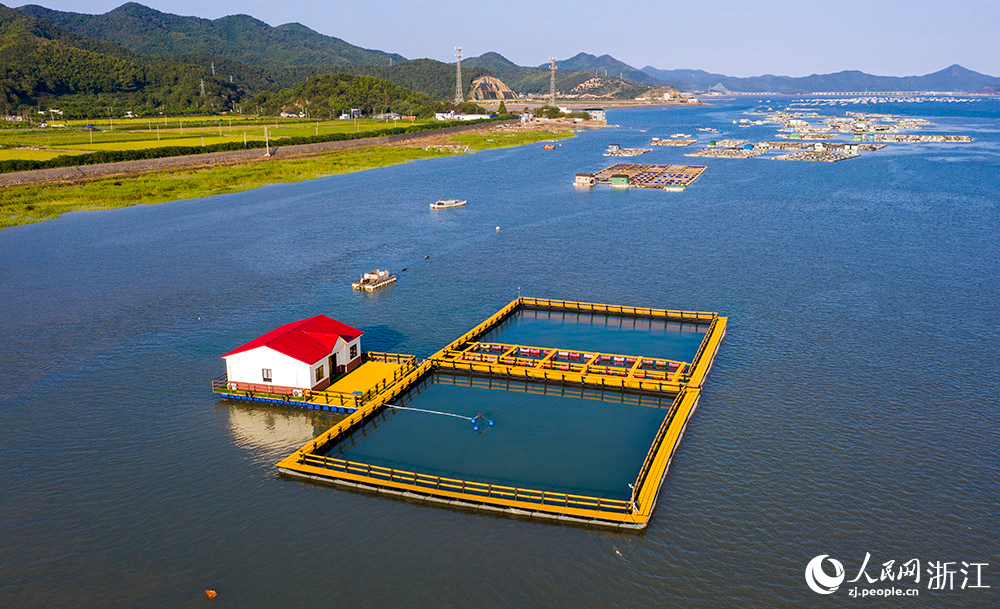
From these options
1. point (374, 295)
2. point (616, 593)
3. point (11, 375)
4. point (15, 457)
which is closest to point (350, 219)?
point (374, 295)

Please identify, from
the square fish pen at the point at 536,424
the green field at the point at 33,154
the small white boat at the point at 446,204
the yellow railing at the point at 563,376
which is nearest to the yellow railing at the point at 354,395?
the square fish pen at the point at 536,424

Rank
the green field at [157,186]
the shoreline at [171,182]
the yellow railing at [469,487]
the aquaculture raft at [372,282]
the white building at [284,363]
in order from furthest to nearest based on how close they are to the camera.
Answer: the shoreline at [171,182] < the green field at [157,186] < the aquaculture raft at [372,282] < the white building at [284,363] < the yellow railing at [469,487]

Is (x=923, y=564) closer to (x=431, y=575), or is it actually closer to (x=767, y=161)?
(x=431, y=575)

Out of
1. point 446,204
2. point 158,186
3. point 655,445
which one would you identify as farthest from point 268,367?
point 158,186

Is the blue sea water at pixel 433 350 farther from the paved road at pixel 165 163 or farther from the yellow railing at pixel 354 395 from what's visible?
the paved road at pixel 165 163

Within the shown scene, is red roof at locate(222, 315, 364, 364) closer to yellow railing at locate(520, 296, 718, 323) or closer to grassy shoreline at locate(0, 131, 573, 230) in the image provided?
yellow railing at locate(520, 296, 718, 323)

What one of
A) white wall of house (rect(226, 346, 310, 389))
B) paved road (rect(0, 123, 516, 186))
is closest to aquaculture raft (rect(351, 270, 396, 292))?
white wall of house (rect(226, 346, 310, 389))
